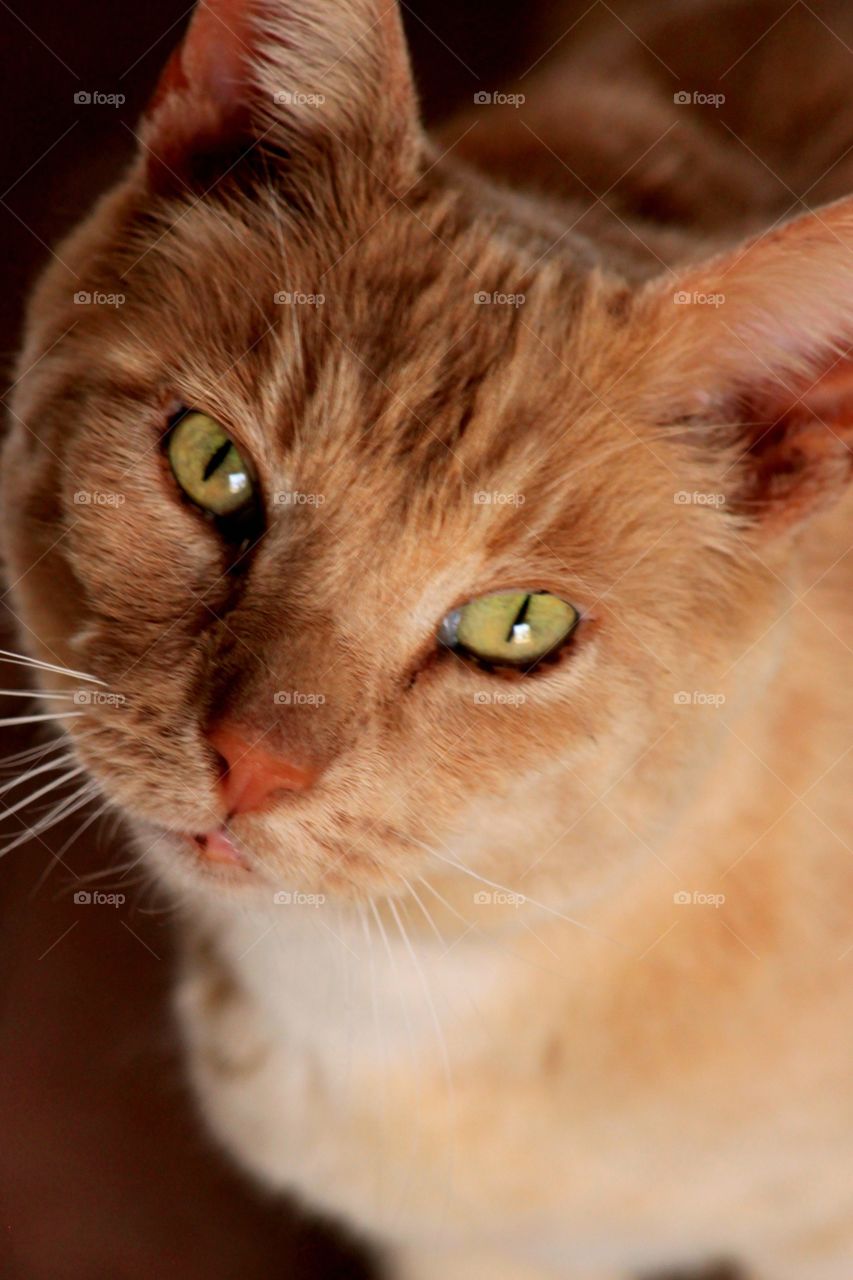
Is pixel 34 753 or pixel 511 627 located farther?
pixel 34 753

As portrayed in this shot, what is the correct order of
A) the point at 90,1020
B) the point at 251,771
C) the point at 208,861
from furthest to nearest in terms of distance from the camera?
the point at 90,1020
the point at 208,861
the point at 251,771

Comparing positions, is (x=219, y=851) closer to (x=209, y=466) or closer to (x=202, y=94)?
(x=209, y=466)

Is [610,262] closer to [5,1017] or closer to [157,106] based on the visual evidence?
[157,106]

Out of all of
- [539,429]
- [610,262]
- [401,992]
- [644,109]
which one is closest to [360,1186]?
[401,992]

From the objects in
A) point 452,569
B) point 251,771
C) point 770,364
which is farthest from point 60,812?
point 770,364

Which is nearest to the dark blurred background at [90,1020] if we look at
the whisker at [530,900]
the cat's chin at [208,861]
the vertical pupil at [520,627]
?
the cat's chin at [208,861]

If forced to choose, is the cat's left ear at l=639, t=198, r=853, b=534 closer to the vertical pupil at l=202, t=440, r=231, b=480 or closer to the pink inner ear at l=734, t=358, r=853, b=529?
the pink inner ear at l=734, t=358, r=853, b=529
